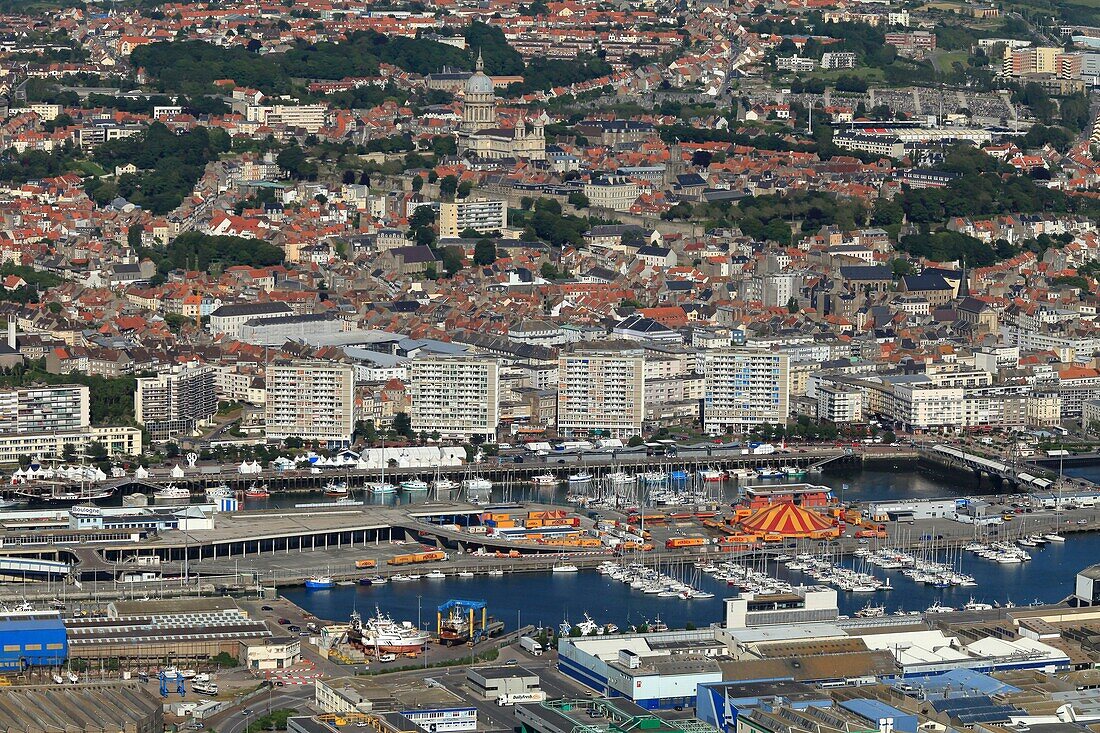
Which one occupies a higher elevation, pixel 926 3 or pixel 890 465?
pixel 926 3

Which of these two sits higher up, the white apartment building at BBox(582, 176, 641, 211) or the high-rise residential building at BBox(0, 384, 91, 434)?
the white apartment building at BBox(582, 176, 641, 211)

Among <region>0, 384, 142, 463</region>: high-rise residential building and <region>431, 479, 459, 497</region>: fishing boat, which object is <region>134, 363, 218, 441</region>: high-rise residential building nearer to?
<region>0, 384, 142, 463</region>: high-rise residential building

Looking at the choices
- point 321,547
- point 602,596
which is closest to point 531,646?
point 602,596

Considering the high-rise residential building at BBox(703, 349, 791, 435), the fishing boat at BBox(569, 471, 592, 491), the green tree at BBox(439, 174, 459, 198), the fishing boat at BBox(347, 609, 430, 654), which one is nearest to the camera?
the fishing boat at BBox(347, 609, 430, 654)

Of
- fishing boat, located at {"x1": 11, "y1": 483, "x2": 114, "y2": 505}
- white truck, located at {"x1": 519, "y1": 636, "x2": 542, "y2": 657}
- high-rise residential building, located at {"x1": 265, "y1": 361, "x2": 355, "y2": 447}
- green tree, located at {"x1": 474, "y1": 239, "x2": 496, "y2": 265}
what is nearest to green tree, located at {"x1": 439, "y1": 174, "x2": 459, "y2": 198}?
green tree, located at {"x1": 474, "y1": 239, "x2": 496, "y2": 265}

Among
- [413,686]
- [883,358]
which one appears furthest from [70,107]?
[413,686]

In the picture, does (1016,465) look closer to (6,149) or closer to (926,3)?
(6,149)

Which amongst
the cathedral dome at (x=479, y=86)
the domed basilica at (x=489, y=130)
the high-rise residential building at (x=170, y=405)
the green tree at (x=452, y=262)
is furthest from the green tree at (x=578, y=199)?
the high-rise residential building at (x=170, y=405)
